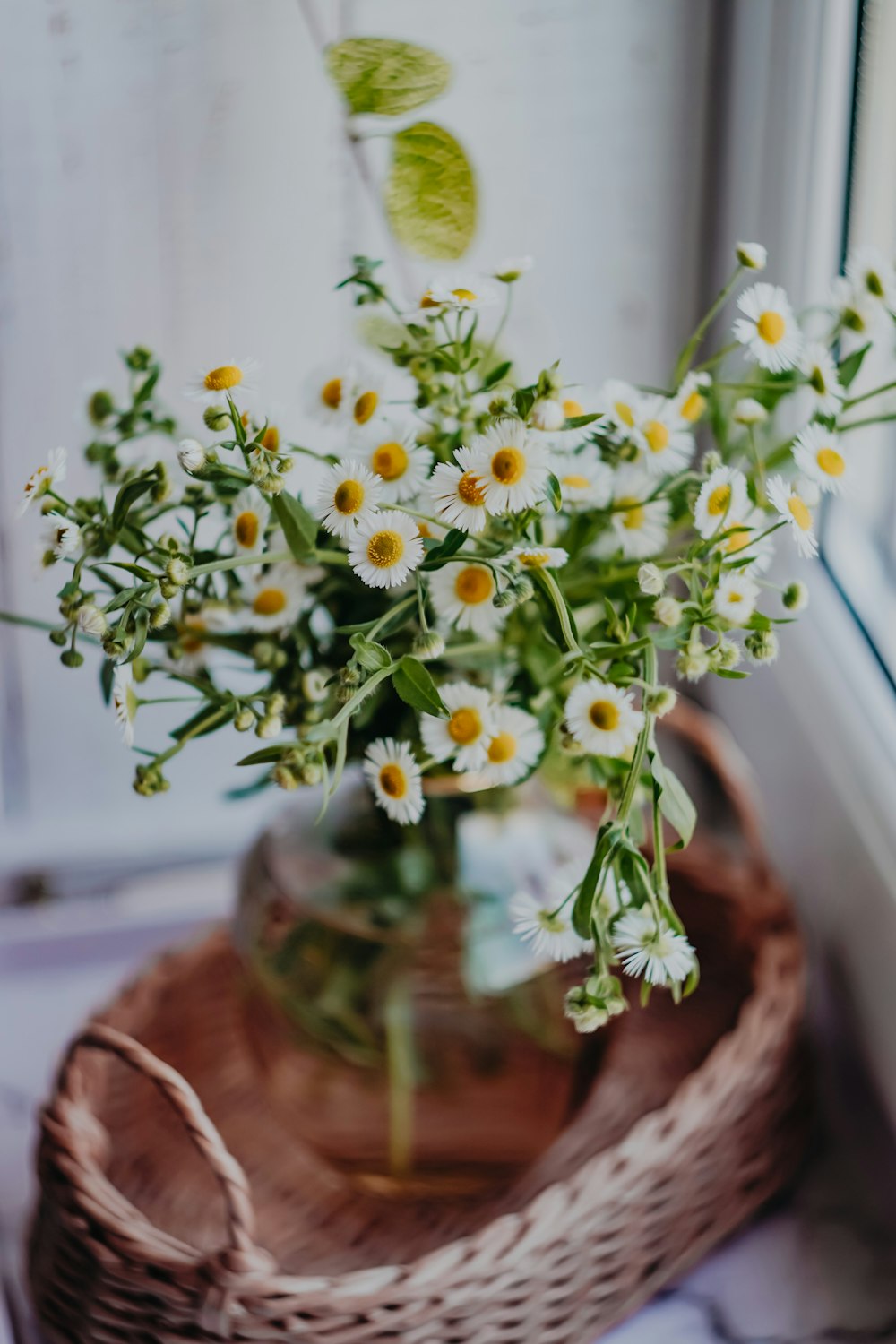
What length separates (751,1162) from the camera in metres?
0.74

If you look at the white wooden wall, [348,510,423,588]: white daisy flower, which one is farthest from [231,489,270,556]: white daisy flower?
the white wooden wall

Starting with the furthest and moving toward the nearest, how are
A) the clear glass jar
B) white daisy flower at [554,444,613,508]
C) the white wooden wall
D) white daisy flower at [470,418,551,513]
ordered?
the white wooden wall
the clear glass jar
white daisy flower at [554,444,613,508]
white daisy flower at [470,418,551,513]

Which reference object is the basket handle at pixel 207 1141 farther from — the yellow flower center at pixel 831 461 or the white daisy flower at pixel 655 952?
the yellow flower center at pixel 831 461

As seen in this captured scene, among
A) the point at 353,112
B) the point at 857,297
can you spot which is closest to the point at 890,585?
the point at 857,297

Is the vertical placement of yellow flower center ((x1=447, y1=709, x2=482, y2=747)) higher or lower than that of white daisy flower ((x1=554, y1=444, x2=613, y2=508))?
lower

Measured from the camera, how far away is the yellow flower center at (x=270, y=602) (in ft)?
1.98

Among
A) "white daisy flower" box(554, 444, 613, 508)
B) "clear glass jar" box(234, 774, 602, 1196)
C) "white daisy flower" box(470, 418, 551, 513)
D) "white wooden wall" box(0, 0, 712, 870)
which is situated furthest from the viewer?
"white wooden wall" box(0, 0, 712, 870)

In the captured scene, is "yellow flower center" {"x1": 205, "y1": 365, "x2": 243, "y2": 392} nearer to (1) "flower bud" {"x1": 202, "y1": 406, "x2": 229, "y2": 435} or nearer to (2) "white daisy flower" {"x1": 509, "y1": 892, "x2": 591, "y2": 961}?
(1) "flower bud" {"x1": 202, "y1": 406, "x2": 229, "y2": 435}

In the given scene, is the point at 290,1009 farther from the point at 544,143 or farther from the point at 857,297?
the point at 544,143

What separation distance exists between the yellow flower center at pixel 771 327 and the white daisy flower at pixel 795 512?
76mm

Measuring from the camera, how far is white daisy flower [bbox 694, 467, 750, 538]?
19.9 inches

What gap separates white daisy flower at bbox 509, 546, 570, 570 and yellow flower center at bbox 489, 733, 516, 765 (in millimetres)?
94

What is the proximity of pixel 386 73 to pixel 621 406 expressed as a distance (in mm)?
250

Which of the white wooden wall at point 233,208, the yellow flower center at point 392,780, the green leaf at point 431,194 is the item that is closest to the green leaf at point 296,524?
the yellow flower center at point 392,780
